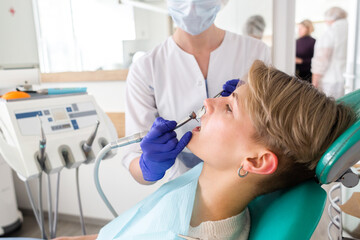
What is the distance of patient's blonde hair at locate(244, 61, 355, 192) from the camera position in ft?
2.60

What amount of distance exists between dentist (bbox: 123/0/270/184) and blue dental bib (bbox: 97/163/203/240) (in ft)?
0.53

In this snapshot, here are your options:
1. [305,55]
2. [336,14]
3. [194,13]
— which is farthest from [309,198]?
[305,55]

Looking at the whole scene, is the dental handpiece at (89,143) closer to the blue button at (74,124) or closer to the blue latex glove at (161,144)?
the blue button at (74,124)

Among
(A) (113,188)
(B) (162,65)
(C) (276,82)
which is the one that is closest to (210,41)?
(B) (162,65)

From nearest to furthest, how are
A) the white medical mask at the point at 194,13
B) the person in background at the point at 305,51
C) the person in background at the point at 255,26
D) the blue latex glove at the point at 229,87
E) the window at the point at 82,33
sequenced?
the blue latex glove at the point at 229,87, the white medical mask at the point at 194,13, the person in background at the point at 255,26, the window at the point at 82,33, the person in background at the point at 305,51

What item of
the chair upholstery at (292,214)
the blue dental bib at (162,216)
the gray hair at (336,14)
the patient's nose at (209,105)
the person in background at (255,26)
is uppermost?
the gray hair at (336,14)

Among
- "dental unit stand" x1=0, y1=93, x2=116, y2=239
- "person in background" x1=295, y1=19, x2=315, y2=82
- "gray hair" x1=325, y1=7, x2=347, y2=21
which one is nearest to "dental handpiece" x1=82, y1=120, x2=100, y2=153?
"dental unit stand" x1=0, y1=93, x2=116, y2=239

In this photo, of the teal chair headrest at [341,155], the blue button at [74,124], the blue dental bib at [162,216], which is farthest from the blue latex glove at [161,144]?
the blue button at [74,124]

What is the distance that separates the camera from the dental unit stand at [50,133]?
124 centimetres

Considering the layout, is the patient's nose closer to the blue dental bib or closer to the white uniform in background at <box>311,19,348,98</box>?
the blue dental bib

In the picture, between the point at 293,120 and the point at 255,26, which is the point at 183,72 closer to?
the point at 293,120

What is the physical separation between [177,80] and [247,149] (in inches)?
21.0

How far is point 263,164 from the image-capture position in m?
0.83

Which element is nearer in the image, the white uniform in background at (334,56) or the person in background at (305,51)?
the white uniform in background at (334,56)
